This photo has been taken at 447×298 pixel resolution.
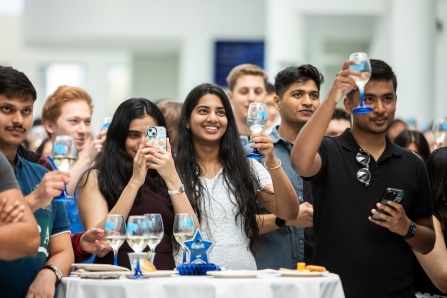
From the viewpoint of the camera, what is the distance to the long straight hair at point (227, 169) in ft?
17.7

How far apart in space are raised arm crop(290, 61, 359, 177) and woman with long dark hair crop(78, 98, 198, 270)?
714 mm

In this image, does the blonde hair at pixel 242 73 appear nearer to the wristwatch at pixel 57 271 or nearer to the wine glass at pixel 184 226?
the wine glass at pixel 184 226

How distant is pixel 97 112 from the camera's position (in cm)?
2320

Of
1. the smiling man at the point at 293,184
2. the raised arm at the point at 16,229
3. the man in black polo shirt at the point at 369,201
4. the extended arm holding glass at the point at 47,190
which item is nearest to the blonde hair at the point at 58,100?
the smiling man at the point at 293,184

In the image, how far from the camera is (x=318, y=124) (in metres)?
4.65

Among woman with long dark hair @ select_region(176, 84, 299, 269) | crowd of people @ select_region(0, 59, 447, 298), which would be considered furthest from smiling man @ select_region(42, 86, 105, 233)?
woman with long dark hair @ select_region(176, 84, 299, 269)

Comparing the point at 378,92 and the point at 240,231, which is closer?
the point at 378,92

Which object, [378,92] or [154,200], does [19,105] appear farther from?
[378,92]

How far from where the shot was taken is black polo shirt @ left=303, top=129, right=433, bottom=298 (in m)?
4.90

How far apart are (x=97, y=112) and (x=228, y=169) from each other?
17.9 meters

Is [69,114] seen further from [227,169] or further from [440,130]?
[440,130]

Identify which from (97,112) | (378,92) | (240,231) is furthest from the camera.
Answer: (97,112)

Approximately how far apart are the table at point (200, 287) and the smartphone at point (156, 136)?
101 cm

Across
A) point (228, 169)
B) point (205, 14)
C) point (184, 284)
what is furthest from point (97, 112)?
point (184, 284)
